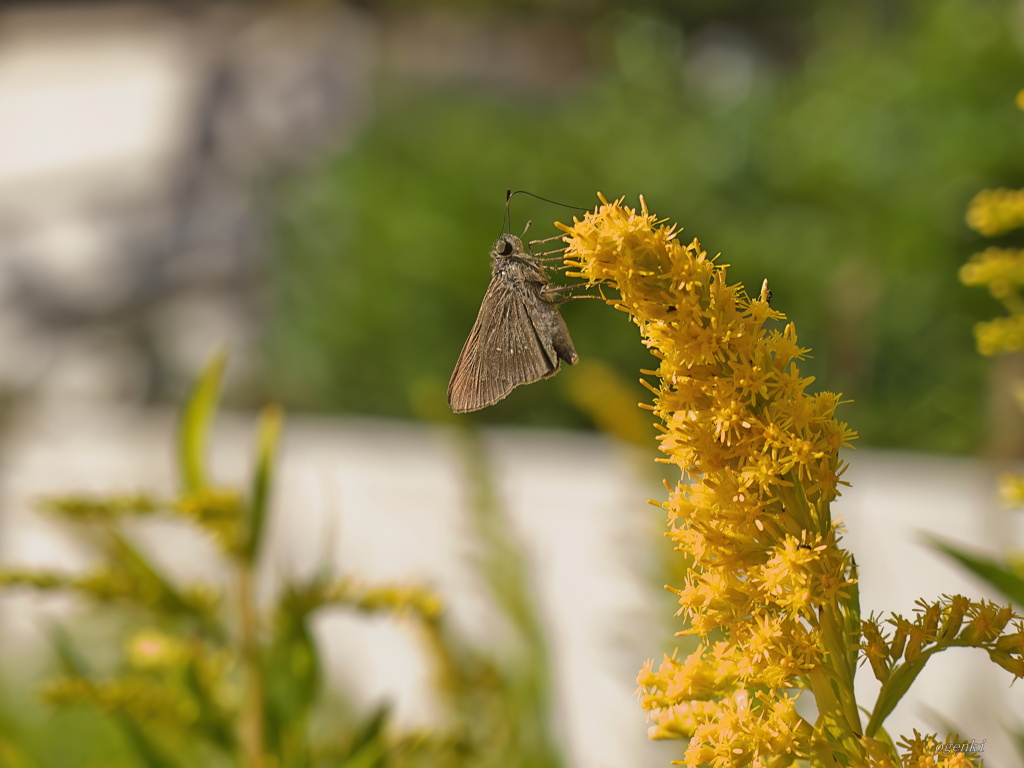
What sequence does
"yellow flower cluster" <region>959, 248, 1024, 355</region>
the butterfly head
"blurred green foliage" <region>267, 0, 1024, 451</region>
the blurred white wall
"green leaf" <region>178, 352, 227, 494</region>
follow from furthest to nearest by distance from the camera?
"blurred green foliage" <region>267, 0, 1024, 451</region>
the blurred white wall
the butterfly head
"green leaf" <region>178, 352, 227, 494</region>
"yellow flower cluster" <region>959, 248, 1024, 355</region>

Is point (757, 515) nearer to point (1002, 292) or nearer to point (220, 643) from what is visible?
point (1002, 292)

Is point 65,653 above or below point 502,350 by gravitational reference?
below

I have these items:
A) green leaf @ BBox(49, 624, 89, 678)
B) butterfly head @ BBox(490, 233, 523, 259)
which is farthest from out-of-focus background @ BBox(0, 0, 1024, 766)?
butterfly head @ BBox(490, 233, 523, 259)

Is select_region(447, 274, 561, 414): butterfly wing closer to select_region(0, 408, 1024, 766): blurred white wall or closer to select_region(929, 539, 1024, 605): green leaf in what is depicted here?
select_region(929, 539, 1024, 605): green leaf

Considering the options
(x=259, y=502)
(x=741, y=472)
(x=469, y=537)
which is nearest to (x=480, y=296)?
(x=469, y=537)

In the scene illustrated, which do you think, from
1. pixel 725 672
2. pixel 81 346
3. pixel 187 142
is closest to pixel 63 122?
pixel 187 142

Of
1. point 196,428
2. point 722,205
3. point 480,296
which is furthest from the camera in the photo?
point 722,205
